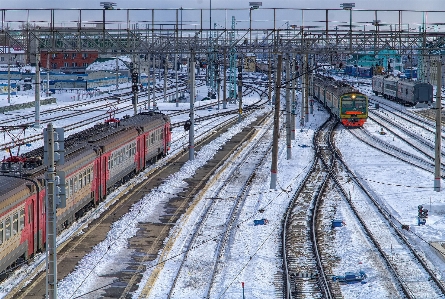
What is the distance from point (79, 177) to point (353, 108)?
3619 centimetres

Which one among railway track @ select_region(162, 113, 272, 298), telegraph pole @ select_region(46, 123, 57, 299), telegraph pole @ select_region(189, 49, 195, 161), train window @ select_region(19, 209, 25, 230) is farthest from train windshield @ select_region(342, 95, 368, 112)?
telegraph pole @ select_region(46, 123, 57, 299)

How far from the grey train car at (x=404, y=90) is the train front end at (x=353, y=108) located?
57.1 ft

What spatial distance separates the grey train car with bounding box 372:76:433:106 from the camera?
7344 centimetres

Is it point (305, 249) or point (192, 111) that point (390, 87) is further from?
point (305, 249)

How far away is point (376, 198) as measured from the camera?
2980 centimetres

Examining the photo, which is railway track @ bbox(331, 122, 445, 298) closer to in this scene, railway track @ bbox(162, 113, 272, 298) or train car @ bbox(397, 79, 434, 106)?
railway track @ bbox(162, 113, 272, 298)

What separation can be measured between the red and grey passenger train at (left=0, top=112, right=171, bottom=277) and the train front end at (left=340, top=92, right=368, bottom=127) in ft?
67.7

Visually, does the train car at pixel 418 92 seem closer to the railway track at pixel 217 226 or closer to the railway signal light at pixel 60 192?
the railway track at pixel 217 226

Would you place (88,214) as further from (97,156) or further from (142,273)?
(142,273)

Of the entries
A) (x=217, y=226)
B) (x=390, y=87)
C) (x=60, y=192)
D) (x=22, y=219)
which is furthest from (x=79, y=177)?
(x=390, y=87)

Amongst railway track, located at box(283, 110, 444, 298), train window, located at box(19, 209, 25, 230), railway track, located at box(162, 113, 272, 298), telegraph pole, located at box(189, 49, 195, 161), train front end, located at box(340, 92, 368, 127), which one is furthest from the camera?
train front end, located at box(340, 92, 368, 127)

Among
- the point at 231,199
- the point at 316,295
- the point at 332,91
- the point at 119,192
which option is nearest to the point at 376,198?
the point at 231,199

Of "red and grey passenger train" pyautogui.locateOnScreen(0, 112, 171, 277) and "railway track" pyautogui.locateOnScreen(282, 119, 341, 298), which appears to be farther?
"red and grey passenger train" pyautogui.locateOnScreen(0, 112, 171, 277)

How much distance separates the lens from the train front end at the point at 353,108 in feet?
188
